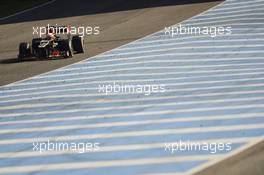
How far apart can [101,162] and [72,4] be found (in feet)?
74.8

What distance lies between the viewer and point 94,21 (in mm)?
27719

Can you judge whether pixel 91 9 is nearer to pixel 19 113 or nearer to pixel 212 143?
pixel 19 113

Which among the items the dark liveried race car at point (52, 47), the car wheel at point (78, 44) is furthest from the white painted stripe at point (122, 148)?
the car wheel at point (78, 44)

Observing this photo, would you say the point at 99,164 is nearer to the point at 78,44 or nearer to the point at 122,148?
the point at 122,148

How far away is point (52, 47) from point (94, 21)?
20.9 feet

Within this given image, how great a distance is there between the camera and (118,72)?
1845 cm

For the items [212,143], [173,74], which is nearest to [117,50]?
[173,74]
